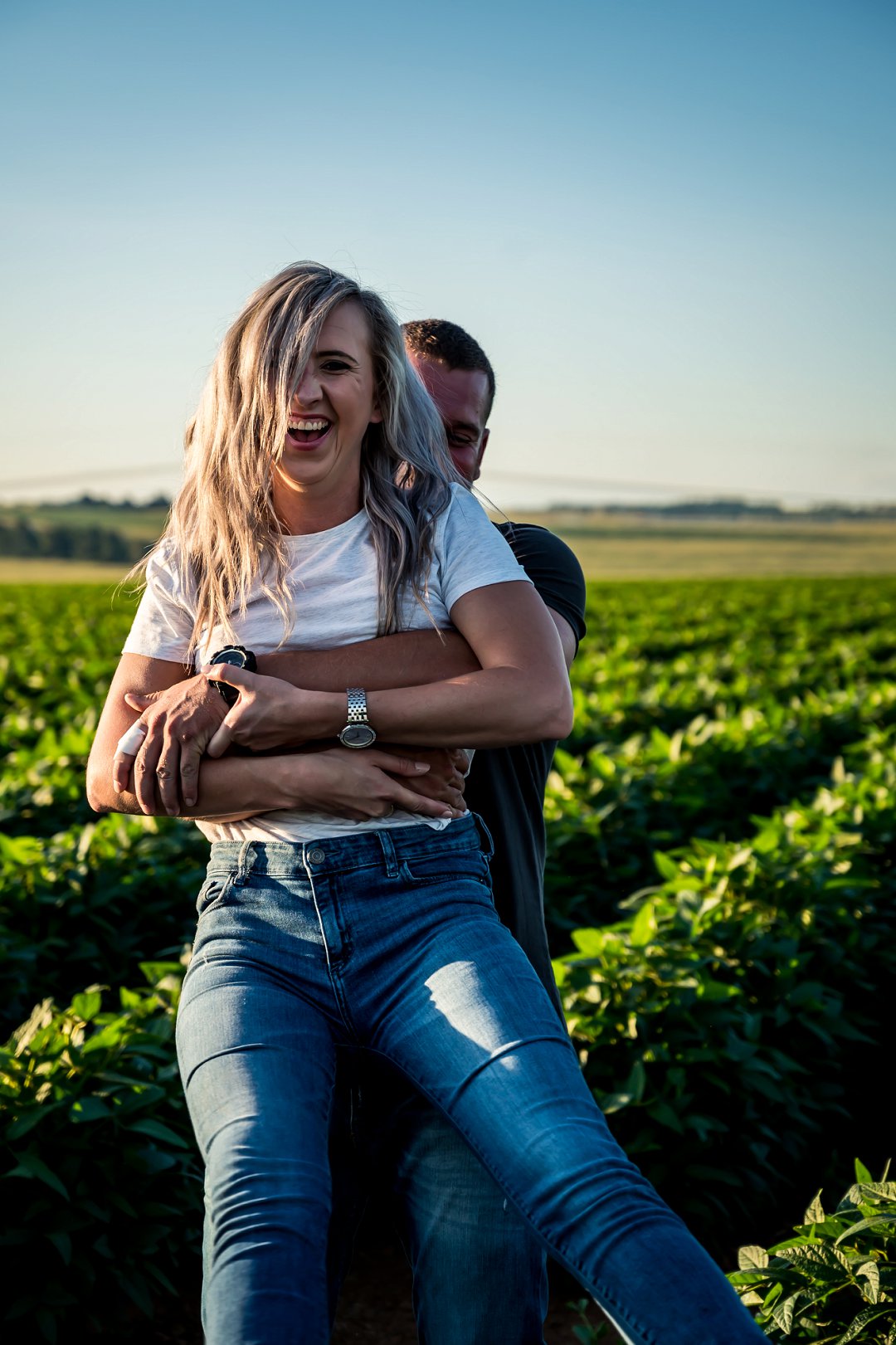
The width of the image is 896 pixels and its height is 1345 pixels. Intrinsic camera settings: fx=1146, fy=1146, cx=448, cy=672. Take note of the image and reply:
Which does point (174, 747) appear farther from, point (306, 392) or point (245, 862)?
point (306, 392)

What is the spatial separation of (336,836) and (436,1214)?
0.60m

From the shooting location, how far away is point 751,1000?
3.49m

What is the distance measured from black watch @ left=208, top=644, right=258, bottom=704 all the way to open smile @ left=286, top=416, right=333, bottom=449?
354mm

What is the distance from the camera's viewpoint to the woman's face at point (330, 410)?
1896mm

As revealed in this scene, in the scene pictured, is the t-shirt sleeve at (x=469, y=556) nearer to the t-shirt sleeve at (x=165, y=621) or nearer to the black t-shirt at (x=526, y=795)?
the black t-shirt at (x=526, y=795)

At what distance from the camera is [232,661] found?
1.89 m

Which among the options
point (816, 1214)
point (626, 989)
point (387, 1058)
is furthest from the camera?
point (626, 989)

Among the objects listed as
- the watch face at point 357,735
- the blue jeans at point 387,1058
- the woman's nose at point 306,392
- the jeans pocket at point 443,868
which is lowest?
the blue jeans at point 387,1058

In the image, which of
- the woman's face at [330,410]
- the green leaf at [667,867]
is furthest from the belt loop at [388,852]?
the green leaf at [667,867]

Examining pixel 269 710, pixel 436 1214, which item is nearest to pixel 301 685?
pixel 269 710

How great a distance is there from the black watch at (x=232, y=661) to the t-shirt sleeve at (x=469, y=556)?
1.12 feet

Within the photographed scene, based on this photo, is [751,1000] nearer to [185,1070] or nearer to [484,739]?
[484,739]

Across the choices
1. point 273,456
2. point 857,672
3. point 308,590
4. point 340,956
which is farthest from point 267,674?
point 857,672

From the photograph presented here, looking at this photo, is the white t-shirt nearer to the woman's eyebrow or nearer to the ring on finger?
the ring on finger
